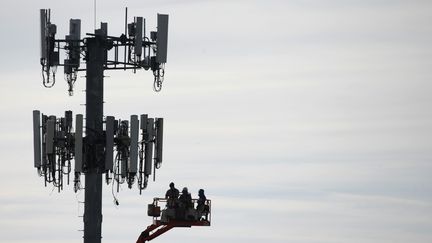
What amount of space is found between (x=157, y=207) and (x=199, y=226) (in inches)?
86.7

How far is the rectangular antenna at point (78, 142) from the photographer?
51031 mm

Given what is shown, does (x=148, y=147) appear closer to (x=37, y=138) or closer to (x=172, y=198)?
(x=37, y=138)

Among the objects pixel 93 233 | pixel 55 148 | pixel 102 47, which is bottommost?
pixel 93 233

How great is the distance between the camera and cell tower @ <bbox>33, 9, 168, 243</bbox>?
51.8 m

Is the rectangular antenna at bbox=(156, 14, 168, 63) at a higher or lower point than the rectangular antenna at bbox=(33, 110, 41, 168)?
higher

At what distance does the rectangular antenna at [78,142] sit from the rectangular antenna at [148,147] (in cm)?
308

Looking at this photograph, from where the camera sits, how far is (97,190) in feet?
170

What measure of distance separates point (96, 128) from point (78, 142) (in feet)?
4.22

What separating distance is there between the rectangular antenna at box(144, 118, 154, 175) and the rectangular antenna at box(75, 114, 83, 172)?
121 inches

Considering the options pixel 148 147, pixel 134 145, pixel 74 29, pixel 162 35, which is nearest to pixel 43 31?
pixel 74 29

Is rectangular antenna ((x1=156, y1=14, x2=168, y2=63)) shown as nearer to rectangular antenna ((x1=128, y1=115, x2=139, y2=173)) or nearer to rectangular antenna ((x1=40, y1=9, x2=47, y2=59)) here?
rectangular antenna ((x1=128, y1=115, x2=139, y2=173))

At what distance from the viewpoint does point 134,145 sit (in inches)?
2060

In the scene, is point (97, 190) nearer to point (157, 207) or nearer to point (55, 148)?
point (55, 148)

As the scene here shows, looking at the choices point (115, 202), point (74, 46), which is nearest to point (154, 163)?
point (115, 202)
